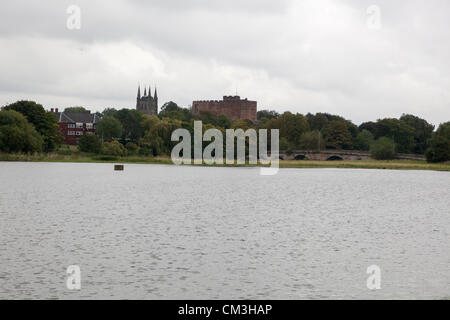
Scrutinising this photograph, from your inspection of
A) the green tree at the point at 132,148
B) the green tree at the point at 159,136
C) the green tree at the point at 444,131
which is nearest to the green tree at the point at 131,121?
the green tree at the point at 132,148

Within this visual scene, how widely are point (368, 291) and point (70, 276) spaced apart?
1051 centimetres

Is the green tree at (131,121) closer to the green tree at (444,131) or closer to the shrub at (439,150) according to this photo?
the shrub at (439,150)

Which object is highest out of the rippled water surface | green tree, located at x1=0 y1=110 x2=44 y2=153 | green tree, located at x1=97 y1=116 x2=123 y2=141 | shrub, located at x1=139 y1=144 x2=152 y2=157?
green tree, located at x1=97 y1=116 x2=123 y2=141

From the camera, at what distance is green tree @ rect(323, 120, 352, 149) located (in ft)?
635

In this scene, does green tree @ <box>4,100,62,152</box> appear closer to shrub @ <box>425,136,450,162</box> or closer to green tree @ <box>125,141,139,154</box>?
green tree @ <box>125,141,139,154</box>

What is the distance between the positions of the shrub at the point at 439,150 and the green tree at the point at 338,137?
2109 inches

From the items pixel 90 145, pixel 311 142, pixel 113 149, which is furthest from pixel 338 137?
pixel 90 145

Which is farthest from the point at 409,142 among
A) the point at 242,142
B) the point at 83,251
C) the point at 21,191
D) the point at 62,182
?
the point at 83,251

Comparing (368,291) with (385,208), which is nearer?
(368,291)

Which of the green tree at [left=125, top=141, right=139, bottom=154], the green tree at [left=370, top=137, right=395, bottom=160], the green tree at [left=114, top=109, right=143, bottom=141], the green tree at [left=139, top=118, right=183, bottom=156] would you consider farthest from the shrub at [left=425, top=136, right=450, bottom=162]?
the green tree at [left=114, top=109, right=143, bottom=141]

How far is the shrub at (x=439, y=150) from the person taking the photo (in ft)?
447

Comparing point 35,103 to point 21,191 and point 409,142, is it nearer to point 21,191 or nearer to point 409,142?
point 21,191

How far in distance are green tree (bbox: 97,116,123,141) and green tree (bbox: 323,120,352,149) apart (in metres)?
70.1
